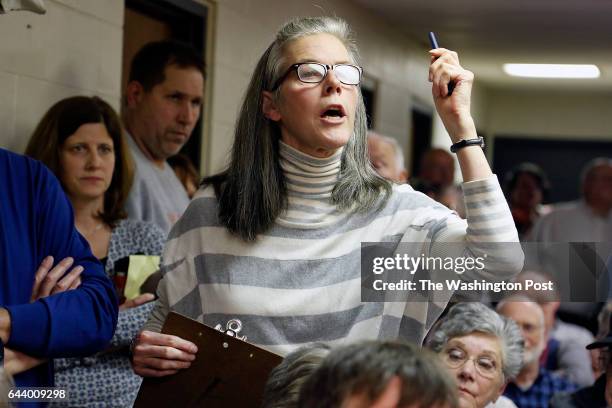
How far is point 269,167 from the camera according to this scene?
6.66 feet

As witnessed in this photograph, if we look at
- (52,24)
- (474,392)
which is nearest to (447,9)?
(52,24)

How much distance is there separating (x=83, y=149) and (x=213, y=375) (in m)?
1.31

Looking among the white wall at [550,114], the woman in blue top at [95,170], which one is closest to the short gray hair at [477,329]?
the woman in blue top at [95,170]

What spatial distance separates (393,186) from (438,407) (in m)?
0.81

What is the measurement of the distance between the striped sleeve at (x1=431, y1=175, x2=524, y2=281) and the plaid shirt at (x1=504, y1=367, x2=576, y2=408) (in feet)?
6.78

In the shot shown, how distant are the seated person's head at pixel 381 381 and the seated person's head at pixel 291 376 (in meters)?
0.21

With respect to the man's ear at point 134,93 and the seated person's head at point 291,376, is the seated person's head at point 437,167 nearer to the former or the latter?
the man's ear at point 134,93

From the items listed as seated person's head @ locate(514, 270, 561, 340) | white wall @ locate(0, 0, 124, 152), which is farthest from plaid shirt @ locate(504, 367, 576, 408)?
white wall @ locate(0, 0, 124, 152)

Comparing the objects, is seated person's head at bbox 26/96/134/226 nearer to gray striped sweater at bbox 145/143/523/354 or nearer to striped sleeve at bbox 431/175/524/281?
gray striped sweater at bbox 145/143/523/354

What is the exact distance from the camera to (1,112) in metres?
3.11

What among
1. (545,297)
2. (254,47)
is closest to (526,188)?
(254,47)

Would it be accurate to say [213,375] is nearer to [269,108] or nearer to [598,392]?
[269,108]

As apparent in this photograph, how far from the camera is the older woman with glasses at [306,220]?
1.85 metres

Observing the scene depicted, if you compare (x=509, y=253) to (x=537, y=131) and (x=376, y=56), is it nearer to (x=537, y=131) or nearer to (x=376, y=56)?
(x=376, y=56)
